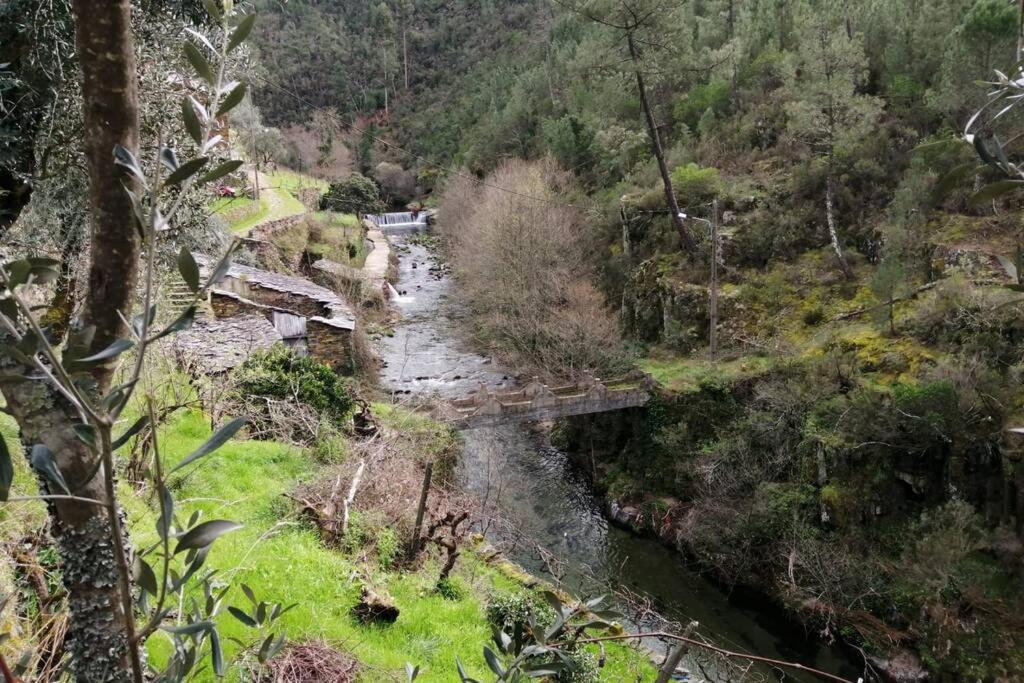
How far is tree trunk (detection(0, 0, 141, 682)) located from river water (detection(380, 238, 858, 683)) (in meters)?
6.10

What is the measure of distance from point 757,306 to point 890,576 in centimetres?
740

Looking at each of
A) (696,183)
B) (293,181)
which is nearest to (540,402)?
(696,183)

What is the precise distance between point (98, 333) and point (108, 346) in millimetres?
239

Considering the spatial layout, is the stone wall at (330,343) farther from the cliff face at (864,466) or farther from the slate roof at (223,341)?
the cliff face at (864,466)

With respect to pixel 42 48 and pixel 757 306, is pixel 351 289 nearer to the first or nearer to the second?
pixel 757 306

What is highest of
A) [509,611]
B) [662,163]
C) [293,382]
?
[662,163]

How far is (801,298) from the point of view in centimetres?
1538

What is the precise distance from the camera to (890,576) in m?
9.94

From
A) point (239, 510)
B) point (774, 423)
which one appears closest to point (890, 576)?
point (774, 423)

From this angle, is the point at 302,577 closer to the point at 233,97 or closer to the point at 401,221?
the point at 233,97

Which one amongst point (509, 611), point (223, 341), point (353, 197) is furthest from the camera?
point (353, 197)

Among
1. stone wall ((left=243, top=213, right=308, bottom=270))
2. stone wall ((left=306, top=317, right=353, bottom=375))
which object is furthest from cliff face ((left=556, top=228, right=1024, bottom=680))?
stone wall ((left=243, top=213, right=308, bottom=270))

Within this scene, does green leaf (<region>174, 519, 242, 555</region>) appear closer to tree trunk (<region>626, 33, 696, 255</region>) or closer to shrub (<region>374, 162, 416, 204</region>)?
tree trunk (<region>626, 33, 696, 255</region>)

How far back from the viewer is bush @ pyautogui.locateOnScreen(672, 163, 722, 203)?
17.7 meters
